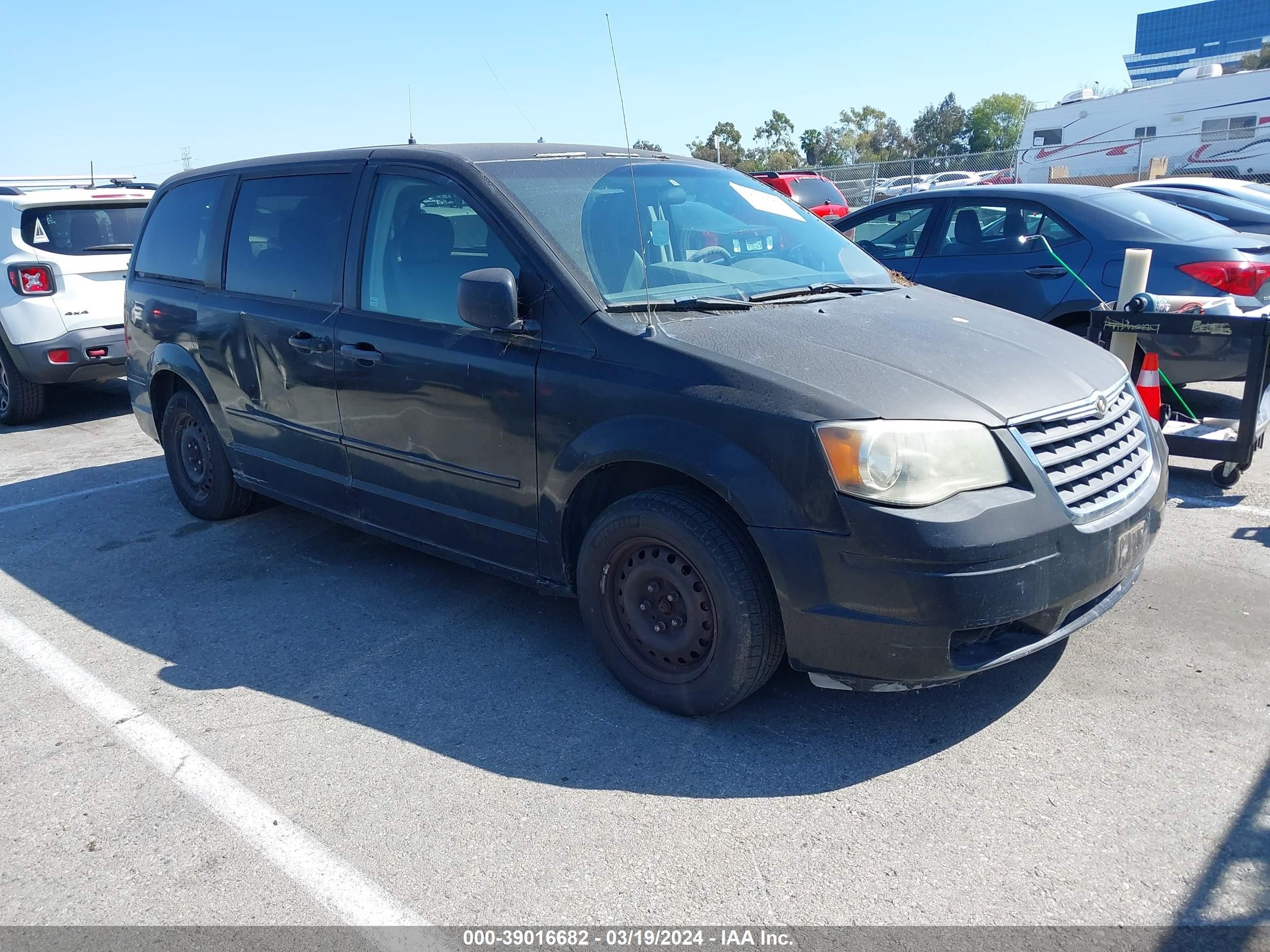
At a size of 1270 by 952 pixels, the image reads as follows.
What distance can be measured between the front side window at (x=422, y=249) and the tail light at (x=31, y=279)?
531cm

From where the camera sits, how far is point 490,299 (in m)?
3.54

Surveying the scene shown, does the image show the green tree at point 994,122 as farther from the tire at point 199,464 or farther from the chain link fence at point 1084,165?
the tire at point 199,464

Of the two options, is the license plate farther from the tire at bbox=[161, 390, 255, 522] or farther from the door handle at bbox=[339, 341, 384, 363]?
the tire at bbox=[161, 390, 255, 522]

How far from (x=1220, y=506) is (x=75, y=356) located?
8202mm

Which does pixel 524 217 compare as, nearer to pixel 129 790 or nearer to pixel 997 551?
pixel 997 551

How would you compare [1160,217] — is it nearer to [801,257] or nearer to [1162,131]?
[801,257]

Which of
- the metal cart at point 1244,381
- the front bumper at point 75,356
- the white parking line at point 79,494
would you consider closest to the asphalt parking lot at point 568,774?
the metal cart at point 1244,381

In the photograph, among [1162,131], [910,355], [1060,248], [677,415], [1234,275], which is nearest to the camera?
[677,415]

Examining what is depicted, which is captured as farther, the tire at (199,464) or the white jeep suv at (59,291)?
the white jeep suv at (59,291)

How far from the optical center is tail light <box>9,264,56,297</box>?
26.8ft

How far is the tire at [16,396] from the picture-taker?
28.1 ft

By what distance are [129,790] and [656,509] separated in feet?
6.19

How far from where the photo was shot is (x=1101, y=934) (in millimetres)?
2426

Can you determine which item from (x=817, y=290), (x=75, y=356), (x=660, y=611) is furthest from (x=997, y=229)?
(x=75, y=356)
